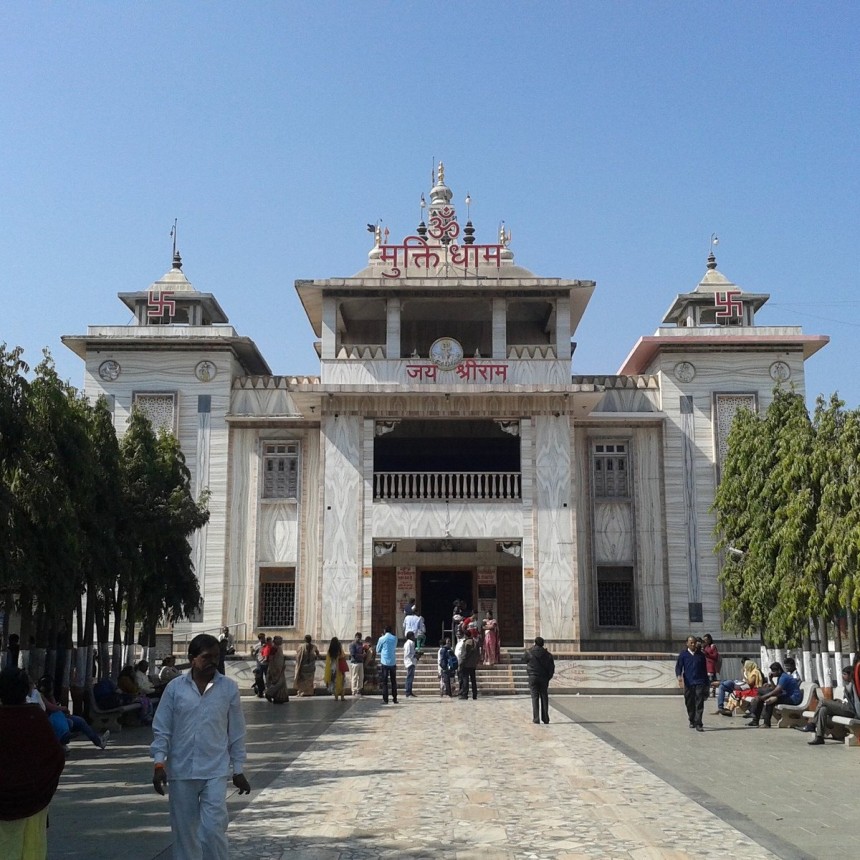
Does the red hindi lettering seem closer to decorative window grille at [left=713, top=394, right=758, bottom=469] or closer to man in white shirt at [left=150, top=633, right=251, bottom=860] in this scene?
decorative window grille at [left=713, top=394, right=758, bottom=469]

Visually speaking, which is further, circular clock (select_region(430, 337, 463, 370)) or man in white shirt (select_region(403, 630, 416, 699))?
circular clock (select_region(430, 337, 463, 370))

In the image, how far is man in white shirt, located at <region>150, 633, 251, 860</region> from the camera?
5.25 metres

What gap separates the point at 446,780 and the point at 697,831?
2922mm

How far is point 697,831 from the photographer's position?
7074 millimetres

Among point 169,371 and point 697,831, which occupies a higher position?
point 169,371

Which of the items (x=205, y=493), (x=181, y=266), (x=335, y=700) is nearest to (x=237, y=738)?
(x=335, y=700)

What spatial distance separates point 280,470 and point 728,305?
12.6 meters

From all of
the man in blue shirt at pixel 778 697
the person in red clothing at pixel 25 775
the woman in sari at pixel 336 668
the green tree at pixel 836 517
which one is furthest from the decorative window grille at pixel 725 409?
the person in red clothing at pixel 25 775

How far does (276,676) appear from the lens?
18500mm

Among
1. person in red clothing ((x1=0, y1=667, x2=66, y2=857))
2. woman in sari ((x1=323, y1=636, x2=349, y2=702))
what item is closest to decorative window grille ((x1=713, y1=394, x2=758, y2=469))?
woman in sari ((x1=323, y1=636, x2=349, y2=702))

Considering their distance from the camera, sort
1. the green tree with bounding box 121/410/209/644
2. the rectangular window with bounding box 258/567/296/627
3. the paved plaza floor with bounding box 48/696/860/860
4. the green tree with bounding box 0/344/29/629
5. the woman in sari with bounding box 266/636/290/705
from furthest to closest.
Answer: the rectangular window with bounding box 258/567/296/627 → the woman in sari with bounding box 266/636/290/705 → the green tree with bounding box 121/410/209/644 → the green tree with bounding box 0/344/29/629 → the paved plaza floor with bounding box 48/696/860/860

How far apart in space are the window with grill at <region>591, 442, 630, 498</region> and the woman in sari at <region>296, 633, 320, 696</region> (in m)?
9.45

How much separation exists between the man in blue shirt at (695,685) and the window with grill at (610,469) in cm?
1231

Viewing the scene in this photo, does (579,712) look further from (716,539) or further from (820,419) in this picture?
(716,539)
